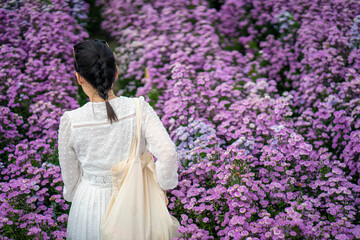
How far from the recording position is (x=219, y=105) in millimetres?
4188

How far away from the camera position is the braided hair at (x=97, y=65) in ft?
6.68

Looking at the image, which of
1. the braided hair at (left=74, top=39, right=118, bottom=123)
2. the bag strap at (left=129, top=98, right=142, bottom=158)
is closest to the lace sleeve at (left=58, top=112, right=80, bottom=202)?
the braided hair at (left=74, top=39, right=118, bottom=123)

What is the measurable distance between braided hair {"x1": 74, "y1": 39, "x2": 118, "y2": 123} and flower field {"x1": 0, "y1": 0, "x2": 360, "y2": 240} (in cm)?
125

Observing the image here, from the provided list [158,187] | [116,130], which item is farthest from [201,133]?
[116,130]

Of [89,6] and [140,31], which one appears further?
[89,6]

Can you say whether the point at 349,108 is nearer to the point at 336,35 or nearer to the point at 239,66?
the point at 336,35

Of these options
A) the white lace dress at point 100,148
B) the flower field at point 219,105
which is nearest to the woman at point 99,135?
the white lace dress at point 100,148

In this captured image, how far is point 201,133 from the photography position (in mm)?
3766

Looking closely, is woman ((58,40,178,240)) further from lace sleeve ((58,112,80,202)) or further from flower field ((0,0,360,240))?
flower field ((0,0,360,240))

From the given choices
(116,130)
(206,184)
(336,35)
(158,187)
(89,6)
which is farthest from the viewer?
(89,6)

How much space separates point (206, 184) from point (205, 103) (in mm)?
1321

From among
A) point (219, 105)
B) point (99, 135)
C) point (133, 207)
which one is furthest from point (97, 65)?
point (219, 105)

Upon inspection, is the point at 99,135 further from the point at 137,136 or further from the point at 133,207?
the point at 133,207

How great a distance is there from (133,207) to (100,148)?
18.4 inches
